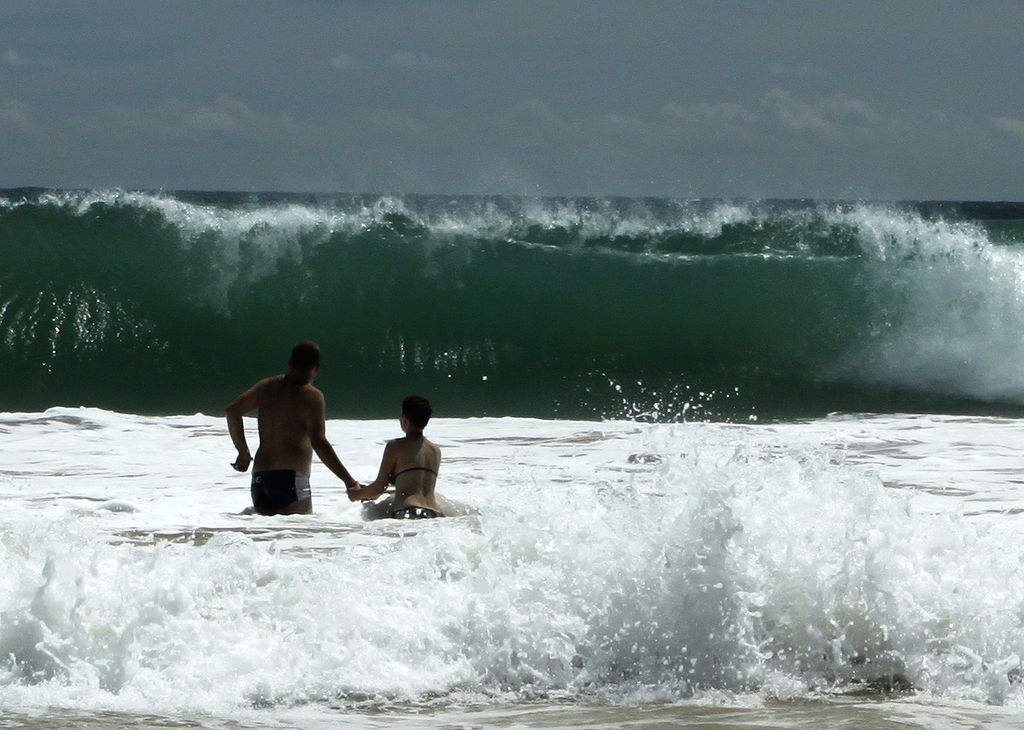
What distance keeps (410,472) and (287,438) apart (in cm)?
63

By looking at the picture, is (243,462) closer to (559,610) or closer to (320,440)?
(320,440)

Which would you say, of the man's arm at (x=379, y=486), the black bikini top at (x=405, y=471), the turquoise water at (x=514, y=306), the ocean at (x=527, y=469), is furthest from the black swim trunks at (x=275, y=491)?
the turquoise water at (x=514, y=306)

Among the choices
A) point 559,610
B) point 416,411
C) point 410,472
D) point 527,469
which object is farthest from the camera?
point 527,469

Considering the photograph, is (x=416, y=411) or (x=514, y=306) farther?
(x=514, y=306)

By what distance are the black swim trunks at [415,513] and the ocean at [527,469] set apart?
141 millimetres

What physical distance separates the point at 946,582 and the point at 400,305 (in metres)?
12.2

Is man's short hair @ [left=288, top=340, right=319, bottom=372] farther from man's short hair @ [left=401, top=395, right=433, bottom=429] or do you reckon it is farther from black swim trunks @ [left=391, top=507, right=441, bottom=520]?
black swim trunks @ [left=391, top=507, right=441, bottom=520]

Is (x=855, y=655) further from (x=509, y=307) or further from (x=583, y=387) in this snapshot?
(x=509, y=307)

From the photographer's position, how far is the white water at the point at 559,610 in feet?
15.1

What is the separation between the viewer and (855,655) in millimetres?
4887

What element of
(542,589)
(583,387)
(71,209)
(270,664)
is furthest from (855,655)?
(71,209)

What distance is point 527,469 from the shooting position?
8664mm

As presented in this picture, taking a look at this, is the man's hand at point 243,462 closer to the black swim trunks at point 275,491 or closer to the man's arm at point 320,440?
the black swim trunks at point 275,491

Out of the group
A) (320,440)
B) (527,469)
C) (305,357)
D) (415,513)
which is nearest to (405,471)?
(415,513)
